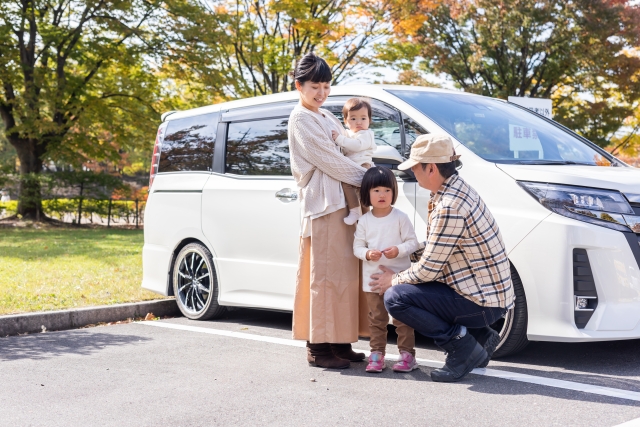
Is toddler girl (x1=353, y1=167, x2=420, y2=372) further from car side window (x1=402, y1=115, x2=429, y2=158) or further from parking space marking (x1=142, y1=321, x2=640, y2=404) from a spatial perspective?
car side window (x1=402, y1=115, x2=429, y2=158)

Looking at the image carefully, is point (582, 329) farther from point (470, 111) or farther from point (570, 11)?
point (570, 11)

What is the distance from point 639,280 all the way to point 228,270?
336 centimetres

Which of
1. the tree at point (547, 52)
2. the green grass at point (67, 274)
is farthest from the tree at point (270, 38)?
the green grass at point (67, 274)

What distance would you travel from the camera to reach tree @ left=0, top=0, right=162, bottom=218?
2152cm

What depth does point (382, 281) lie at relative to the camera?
461 centimetres

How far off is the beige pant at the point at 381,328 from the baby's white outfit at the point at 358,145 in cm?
87

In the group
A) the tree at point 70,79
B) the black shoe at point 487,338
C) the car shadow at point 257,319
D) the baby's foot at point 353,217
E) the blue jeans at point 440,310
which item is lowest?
the car shadow at point 257,319

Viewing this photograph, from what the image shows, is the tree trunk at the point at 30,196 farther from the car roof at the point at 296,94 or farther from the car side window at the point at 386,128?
the car side window at the point at 386,128

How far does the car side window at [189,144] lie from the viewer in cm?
692

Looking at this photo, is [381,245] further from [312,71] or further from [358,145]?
[312,71]

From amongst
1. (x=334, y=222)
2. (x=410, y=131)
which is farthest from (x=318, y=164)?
(x=410, y=131)

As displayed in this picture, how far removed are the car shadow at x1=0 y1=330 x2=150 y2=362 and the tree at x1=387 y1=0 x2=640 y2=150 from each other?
15613mm

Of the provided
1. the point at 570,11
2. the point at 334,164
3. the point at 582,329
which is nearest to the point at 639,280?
the point at 582,329

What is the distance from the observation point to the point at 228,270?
6551mm
